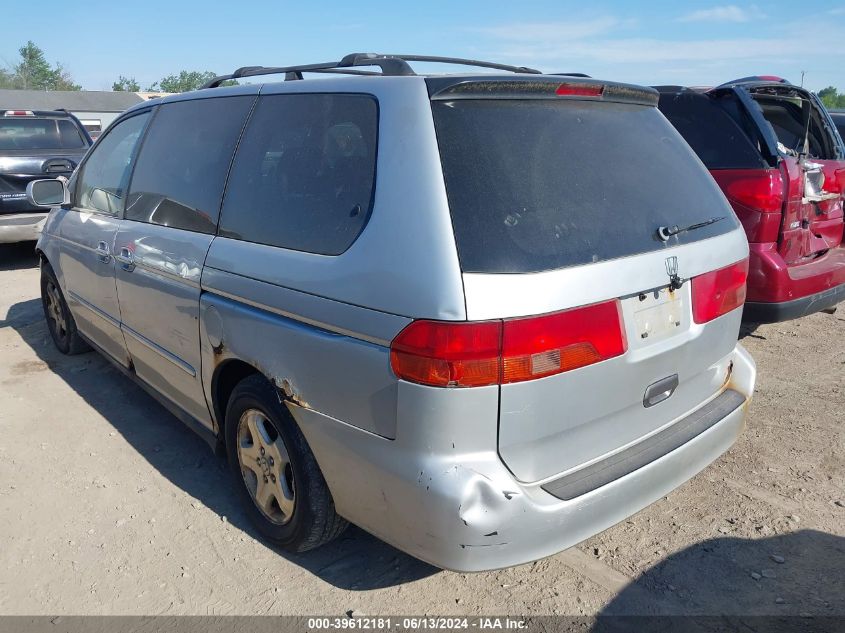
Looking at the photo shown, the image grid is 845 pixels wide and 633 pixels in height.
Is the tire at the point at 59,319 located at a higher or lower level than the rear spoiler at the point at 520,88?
lower

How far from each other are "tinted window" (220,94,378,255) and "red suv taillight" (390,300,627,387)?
0.47 meters

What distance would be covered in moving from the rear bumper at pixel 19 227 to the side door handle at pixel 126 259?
5.37 m

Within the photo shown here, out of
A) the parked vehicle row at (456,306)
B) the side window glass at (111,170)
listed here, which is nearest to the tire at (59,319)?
the side window glass at (111,170)

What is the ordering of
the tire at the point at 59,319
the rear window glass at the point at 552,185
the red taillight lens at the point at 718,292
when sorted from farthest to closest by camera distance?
1. the tire at the point at 59,319
2. the red taillight lens at the point at 718,292
3. the rear window glass at the point at 552,185

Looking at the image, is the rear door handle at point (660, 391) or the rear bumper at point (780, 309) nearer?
the rear door handle at point (660, 391)

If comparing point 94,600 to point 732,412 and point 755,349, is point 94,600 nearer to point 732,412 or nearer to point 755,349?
point 732,412

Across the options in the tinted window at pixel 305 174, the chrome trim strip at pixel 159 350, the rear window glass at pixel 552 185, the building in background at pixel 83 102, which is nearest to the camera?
the rear window glass at pixel 552 185

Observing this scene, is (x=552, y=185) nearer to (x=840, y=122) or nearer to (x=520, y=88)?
(x=520, y=88)

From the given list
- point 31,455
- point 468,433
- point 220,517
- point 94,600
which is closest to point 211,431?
point 220,517

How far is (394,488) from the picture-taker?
2199 mm

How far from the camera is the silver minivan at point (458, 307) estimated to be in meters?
2.07

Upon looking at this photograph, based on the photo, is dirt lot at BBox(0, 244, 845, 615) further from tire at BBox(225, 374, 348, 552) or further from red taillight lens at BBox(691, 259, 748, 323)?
red taillight lens at BBox(691, 259, 748, 323)

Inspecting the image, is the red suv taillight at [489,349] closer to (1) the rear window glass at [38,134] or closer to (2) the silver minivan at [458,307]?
(2) the silver minivan at [458,307]

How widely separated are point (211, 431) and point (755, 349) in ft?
12.8
